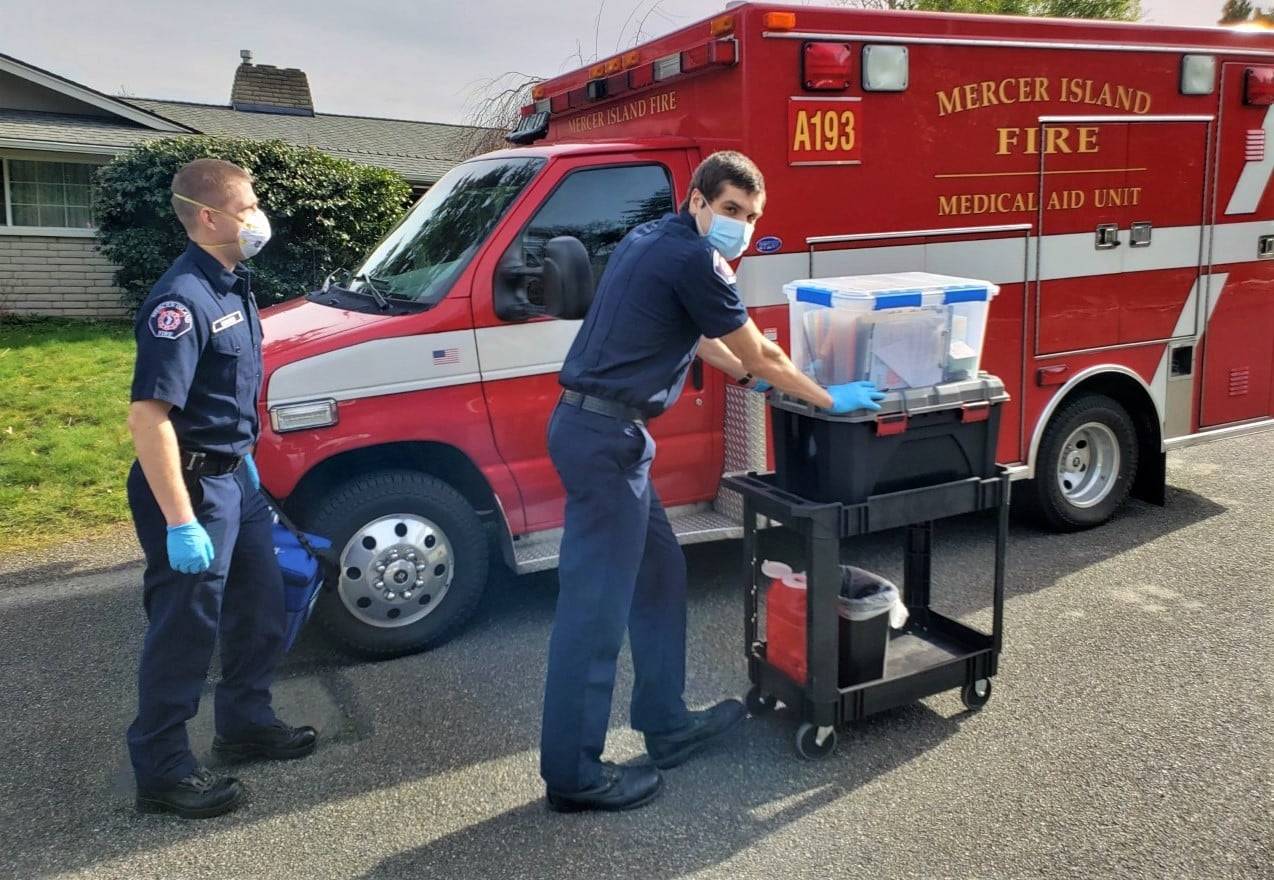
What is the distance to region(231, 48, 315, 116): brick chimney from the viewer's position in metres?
23.2

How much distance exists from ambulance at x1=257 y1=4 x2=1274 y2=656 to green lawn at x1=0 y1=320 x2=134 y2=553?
283cm

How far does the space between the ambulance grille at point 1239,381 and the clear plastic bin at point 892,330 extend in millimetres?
3530

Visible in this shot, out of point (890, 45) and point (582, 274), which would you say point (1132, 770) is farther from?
point (890, 45)

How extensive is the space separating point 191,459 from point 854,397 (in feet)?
7.26

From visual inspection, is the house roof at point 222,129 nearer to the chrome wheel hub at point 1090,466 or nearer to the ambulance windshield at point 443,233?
the ambulance windshield at point 443,233

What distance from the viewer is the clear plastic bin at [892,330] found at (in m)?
3.84

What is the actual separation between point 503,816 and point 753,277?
272 cm

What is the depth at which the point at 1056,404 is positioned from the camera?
6.04 m

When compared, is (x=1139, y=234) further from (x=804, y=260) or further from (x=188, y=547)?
(x=188, y=547)

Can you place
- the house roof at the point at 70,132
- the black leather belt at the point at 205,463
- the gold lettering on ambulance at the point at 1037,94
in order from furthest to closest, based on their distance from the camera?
the house roof at the point at 70,132 → the gold lettering on ambulance at the point at 1037,94 → the black leather belt at the point at 205,463

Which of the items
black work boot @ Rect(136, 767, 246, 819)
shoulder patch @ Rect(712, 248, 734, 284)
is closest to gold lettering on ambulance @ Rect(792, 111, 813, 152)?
shoulder patch @ Rect(712, 248, 734, 284)

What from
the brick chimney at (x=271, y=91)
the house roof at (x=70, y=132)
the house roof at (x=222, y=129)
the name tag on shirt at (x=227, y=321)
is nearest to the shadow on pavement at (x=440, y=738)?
the name tag on shirt at (x=227, y=321)

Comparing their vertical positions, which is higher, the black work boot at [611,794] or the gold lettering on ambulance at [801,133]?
the gold lettering on ambulance at [801,133]

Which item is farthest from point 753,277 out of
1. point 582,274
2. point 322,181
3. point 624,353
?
point 322,181
